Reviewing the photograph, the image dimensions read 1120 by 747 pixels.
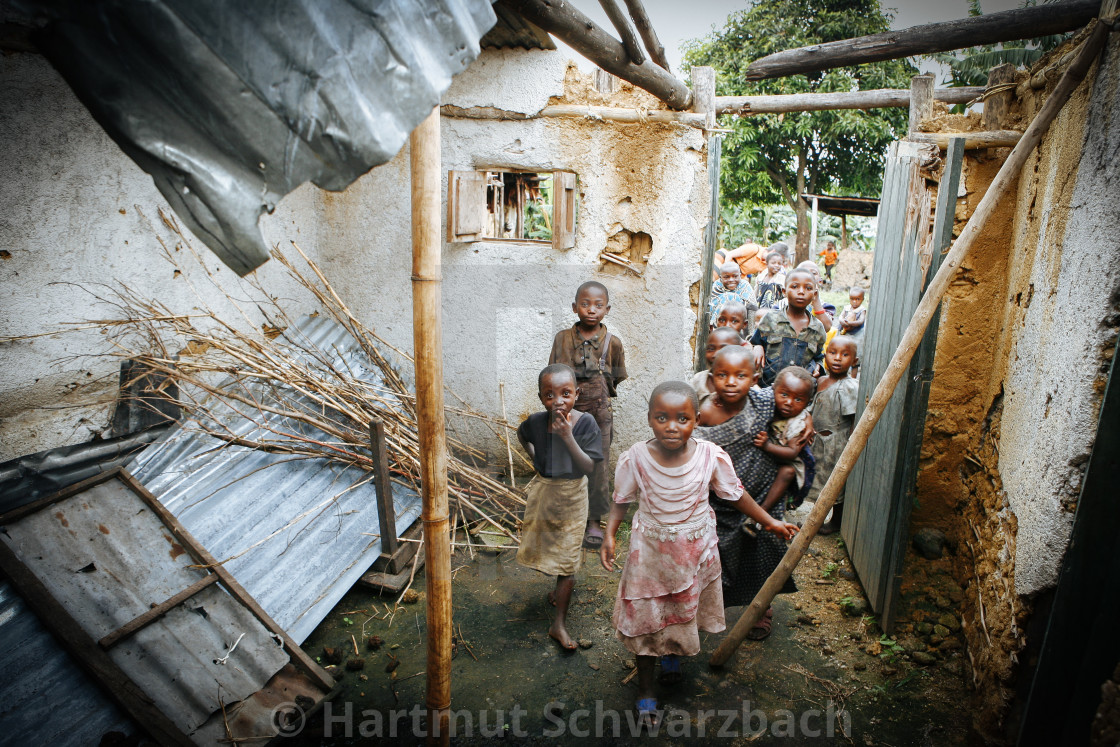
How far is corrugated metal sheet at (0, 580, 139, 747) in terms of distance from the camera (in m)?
2.00

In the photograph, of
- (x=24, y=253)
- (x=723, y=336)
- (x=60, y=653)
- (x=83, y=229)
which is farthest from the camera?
(x=723, y=336)

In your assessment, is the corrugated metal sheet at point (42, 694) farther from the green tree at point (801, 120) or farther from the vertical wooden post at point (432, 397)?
the green tree at point (801, 120)

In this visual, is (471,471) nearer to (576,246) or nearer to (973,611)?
(576,246)

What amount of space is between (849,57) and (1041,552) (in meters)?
3.48

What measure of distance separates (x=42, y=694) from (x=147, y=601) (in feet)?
1.54

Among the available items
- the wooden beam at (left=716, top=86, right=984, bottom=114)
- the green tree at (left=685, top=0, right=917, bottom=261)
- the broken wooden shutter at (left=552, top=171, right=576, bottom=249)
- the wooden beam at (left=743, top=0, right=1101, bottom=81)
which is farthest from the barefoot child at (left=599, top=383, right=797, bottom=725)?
the green tree at (left=685, top=0, right=917, bottom=261)

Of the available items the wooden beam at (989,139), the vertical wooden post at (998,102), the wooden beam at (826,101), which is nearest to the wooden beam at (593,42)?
the wooden beam at (826,101)

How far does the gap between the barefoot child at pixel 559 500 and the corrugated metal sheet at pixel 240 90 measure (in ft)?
5.53

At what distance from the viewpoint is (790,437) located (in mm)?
2740

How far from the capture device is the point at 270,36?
1252mm

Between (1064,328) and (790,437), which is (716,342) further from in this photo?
(1064,328)

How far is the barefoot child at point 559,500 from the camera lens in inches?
115

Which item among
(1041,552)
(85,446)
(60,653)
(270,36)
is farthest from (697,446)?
(85,446)

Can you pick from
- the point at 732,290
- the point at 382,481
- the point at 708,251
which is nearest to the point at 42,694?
the point at 382,481
